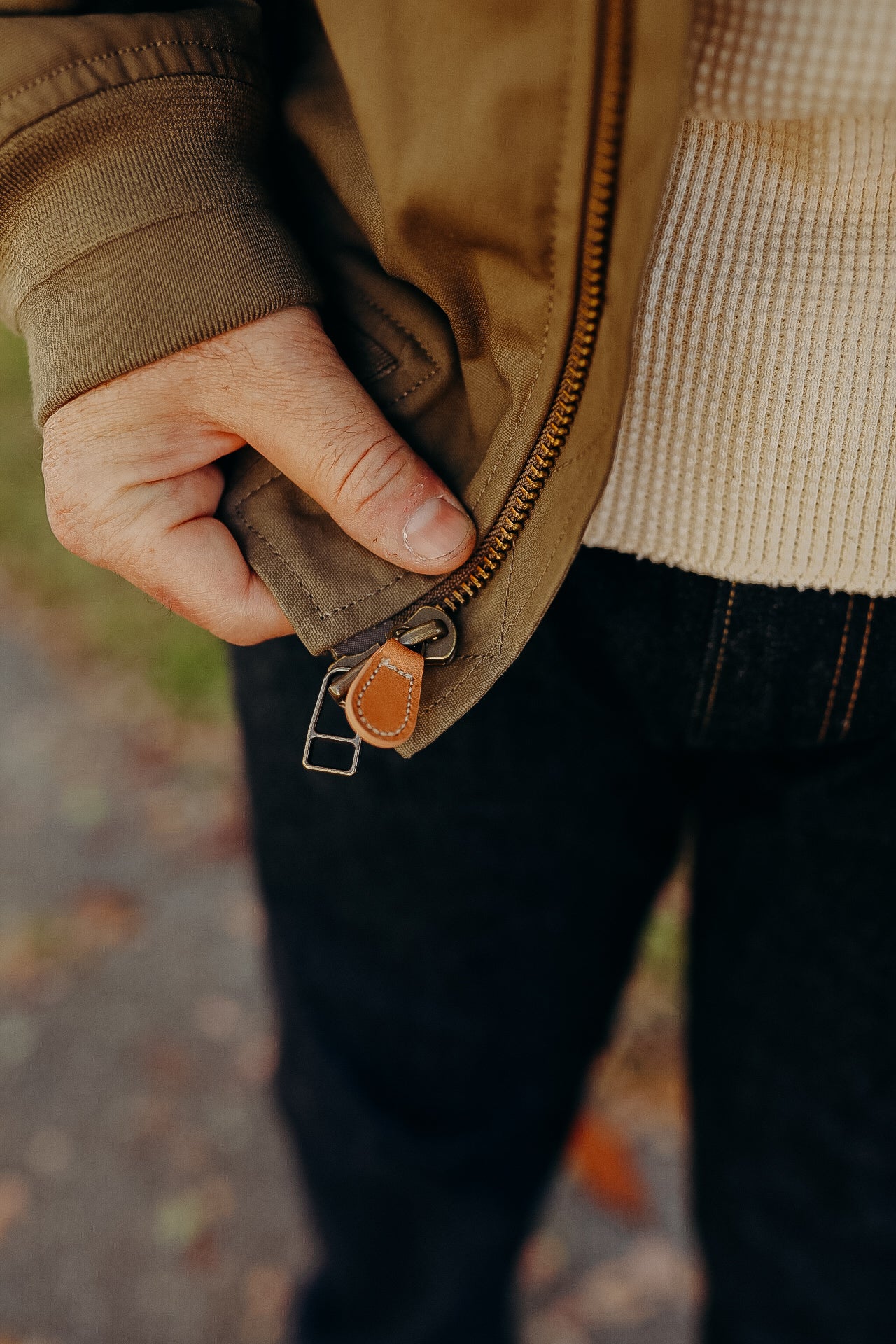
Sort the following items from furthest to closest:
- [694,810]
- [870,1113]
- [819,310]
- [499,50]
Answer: [694,810] < [870,1113] < [819,310] < [499,50]

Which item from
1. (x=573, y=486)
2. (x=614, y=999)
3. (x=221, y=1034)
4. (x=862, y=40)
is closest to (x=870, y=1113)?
(x=614, y=999)

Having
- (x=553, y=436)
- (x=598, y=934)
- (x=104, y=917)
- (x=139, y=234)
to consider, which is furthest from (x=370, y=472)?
(x=104, y=917)

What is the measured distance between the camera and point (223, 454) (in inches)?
35.0

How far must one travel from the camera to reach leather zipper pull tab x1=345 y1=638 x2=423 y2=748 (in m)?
0.82

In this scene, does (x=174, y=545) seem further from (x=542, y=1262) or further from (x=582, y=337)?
(x=542, y=1262)

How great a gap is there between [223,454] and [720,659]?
0.50 m

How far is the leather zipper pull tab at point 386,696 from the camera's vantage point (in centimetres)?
82

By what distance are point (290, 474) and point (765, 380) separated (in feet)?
1.34

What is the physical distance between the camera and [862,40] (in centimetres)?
64

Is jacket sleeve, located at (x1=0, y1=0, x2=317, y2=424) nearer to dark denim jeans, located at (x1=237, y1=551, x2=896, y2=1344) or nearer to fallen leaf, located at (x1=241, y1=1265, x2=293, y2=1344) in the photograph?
dark denim jeans, located at (x1=237, y1=551, x2=896, y2=1344)

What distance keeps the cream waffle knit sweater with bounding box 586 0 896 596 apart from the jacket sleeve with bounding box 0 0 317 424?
1.05ft

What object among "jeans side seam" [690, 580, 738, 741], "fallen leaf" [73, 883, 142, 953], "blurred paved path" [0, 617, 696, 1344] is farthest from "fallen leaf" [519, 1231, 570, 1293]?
"jeans side seam" [690, 580, 738, 741]

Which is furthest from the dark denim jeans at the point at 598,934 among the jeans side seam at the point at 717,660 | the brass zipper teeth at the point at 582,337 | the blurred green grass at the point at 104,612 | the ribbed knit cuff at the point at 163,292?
the blurred green grass at the point at 104,612

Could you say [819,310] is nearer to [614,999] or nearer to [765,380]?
[765,380]
